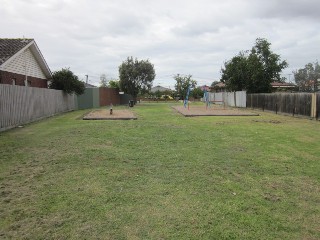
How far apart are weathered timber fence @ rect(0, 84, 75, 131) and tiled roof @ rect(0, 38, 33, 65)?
2648 mm

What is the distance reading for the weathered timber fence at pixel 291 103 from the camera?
19000 millimetres

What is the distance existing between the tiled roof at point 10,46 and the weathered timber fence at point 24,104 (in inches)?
104

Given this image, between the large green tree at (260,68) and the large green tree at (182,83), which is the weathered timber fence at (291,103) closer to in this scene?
the large green tree at (260,68)

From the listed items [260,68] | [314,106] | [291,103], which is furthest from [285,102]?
[260,68]

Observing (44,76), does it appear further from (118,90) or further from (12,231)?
(12,231)

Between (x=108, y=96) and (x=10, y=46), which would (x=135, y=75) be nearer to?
(x=108, y=96)

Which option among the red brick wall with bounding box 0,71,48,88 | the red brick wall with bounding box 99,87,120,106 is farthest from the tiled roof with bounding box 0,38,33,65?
the red brick wall with bounding box 99,87,120,106

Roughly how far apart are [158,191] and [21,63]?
61.6 ft

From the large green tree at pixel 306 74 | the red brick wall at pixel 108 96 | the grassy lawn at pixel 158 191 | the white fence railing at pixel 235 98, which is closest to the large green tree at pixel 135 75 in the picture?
the red brick wall at pixel 108 96

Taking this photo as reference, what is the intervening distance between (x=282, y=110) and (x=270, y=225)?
21.0 m

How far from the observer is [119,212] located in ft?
14.1

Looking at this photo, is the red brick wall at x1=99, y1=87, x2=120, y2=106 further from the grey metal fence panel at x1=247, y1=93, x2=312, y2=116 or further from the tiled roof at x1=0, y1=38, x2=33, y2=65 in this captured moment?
the grey metal fence panel at x1=247, y1=93, x2=312, y2=116

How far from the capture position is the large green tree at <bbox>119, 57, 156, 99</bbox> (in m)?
43.7

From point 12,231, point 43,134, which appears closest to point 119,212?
point 12,231
